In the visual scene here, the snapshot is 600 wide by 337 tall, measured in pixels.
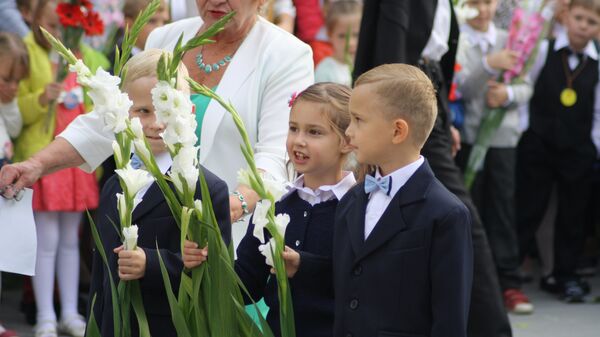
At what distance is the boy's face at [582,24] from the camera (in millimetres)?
7395

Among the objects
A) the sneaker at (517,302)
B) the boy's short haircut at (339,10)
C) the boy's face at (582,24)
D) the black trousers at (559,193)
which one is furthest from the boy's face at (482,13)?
the sneaker at (517,302)

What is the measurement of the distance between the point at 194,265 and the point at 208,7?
3.88 ft

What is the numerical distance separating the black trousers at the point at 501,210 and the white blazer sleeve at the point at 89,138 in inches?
147

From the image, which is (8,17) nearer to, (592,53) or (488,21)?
(488,21)

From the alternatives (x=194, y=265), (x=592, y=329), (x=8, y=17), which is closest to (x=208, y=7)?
(x=194, y=265)

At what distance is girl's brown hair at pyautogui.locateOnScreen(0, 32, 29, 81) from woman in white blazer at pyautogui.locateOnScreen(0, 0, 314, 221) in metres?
2.06

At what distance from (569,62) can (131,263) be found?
5.09 m

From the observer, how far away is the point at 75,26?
233 inches

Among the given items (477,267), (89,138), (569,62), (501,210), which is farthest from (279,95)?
(569,62)

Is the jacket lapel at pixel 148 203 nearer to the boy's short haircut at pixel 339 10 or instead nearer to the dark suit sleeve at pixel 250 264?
the dark suit sleeve at pixel 250 264

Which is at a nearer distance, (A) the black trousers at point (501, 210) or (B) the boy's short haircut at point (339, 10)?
(B) the boy's short haircut at point (339, 10)

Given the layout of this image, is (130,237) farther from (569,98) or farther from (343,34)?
(569,98)

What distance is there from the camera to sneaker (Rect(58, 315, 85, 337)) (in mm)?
6176

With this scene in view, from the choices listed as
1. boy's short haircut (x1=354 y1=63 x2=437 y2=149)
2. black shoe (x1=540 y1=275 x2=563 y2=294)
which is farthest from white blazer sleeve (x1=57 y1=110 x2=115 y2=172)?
black shoe (x1=540 y1=275 x2=563 y2=294)
